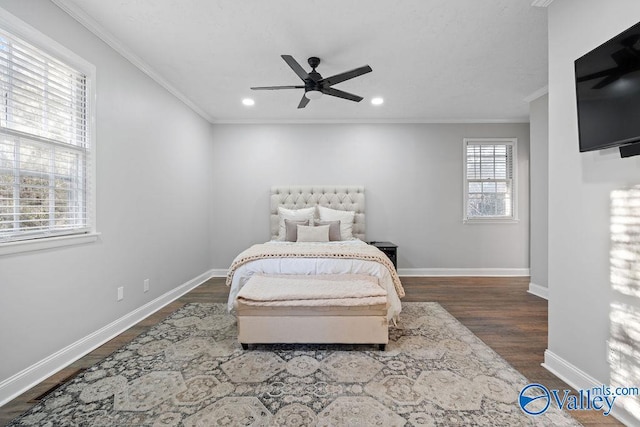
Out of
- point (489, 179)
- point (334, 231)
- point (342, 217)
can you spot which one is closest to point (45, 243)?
point (334, 231)

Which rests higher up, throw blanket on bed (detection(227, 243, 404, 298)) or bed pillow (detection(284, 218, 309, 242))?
bed pillow (detection(284, 218, 309, 242))

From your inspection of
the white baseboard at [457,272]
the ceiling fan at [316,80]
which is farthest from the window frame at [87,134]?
the white baseboard at [457,272]

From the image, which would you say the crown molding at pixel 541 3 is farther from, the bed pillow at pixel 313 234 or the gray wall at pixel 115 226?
the gray wall at pixel 115 226

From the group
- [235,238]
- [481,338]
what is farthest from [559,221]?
[235,238]

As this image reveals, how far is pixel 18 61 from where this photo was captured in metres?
1.87

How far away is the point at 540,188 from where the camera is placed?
156 inches

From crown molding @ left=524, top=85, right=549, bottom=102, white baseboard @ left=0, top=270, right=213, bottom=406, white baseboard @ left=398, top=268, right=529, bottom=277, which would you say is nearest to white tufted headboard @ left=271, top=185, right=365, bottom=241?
white baseboard @ left=398, top=268, right=529, bottom=277

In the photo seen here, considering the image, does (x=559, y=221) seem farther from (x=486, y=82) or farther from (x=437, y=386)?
(x=486, y=82)

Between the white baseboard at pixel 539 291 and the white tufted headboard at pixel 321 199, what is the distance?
2497 mm

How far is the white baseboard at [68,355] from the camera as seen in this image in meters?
1.79

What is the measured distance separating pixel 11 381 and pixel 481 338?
11.5 feet

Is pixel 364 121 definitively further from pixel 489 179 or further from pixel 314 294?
pixel 314 294

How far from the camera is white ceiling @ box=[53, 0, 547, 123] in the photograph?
2.22 meters

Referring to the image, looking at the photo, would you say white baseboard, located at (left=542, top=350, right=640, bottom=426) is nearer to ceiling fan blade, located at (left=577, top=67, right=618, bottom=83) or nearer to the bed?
the bed
